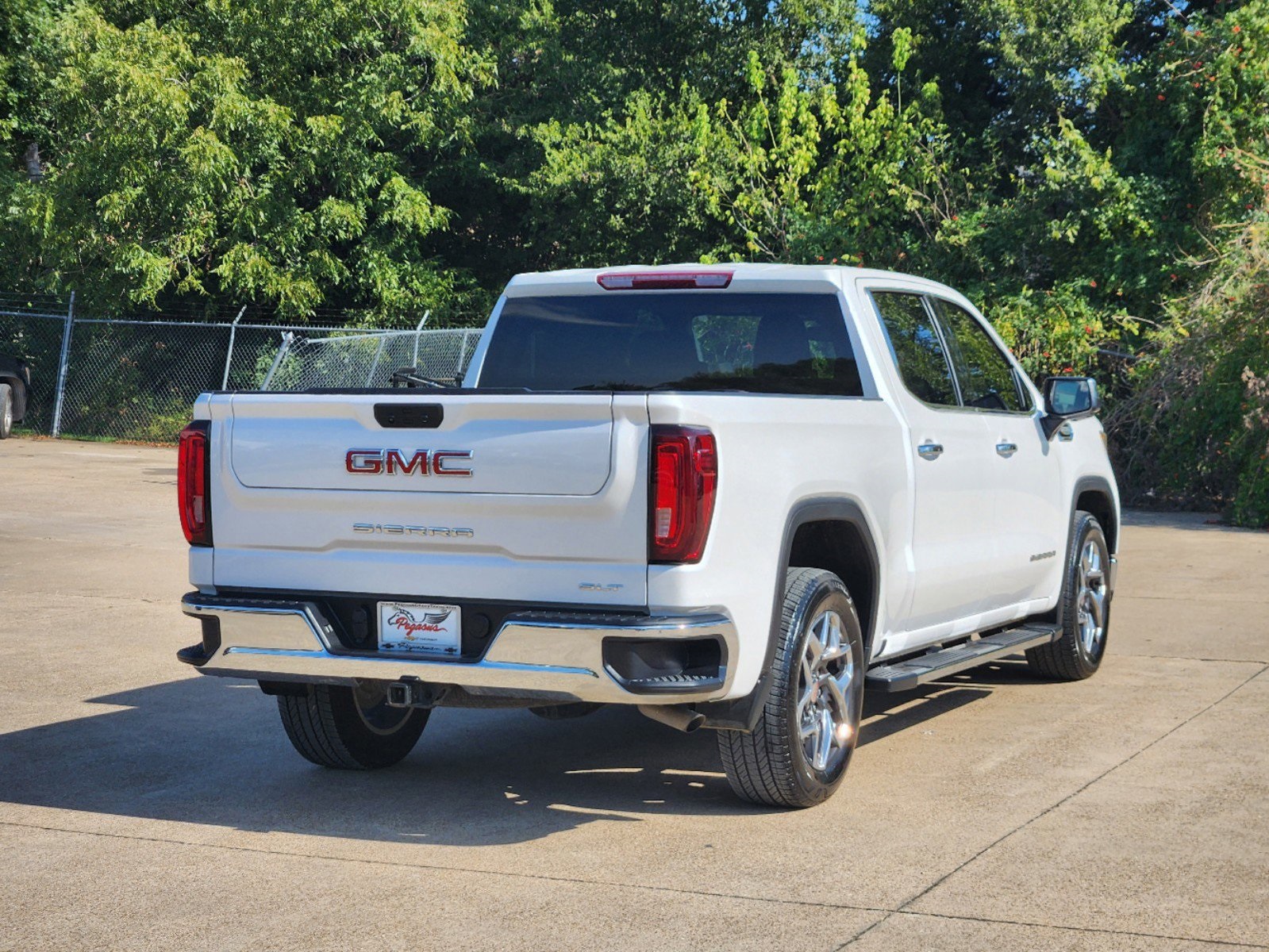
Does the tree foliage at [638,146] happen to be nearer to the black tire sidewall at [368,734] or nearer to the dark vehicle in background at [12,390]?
the dark vehicle in background at [12,390]

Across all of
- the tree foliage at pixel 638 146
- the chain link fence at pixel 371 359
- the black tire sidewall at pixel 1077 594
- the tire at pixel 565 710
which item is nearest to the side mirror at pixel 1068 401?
the black tire sidewall at pixel 1077 594

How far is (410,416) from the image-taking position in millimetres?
5578

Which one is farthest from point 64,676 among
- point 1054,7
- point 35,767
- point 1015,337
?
point 1054,7

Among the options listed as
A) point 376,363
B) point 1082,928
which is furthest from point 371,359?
point 1082,928

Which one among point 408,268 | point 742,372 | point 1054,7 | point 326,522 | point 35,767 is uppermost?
point 1054,7

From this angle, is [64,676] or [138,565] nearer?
[64,676]

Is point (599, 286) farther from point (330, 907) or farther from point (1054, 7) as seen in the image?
point (1054, 7)

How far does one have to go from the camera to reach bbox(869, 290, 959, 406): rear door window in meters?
7.04

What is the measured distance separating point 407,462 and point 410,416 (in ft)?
0.51

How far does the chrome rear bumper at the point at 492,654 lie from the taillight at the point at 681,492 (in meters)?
0.22

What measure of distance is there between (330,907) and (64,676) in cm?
422

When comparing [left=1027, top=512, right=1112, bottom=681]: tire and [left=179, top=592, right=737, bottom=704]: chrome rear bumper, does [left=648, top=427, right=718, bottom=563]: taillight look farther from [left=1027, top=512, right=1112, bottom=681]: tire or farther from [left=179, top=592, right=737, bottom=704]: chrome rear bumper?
[left=1027, top=512, right=1112, bottom=681]: tire

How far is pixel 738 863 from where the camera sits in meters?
5.28

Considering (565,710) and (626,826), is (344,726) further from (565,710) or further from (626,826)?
(626,826)
